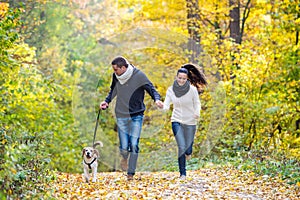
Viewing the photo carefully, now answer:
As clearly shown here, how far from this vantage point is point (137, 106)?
9.18 meters

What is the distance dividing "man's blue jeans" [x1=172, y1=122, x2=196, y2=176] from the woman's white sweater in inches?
3.6

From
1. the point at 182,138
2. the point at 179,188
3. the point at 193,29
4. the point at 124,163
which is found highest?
the point at 193,29

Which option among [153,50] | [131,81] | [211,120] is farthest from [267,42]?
[131,81]

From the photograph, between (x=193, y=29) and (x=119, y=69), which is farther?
(x=193, y=29)

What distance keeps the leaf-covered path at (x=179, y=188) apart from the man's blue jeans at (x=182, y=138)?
13.5 inches

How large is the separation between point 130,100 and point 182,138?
116cm

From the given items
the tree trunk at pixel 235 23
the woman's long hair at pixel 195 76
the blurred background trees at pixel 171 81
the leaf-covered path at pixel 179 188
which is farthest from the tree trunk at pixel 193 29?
the leaf-covered path at pixel 179 188

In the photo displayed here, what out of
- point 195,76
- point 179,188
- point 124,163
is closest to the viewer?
point 179,188

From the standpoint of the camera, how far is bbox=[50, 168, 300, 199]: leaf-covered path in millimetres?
7801

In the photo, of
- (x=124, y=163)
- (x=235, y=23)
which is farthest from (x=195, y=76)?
(x=235, y=23)

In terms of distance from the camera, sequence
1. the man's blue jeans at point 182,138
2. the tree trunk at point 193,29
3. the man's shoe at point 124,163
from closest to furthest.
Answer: the man's blue jeans at point 182,138
the man's shoe at point 124,163
the tree trunk at point 193,29

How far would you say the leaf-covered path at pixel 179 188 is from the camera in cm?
780

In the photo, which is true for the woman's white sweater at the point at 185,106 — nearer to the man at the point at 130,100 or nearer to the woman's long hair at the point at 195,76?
the man at the point at 130,100

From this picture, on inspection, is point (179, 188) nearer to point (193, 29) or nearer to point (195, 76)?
point (195, 76)
